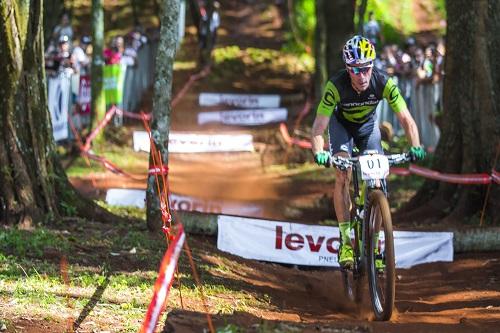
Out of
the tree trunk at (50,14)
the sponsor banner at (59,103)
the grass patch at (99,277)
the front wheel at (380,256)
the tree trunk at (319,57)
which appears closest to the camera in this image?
the grass patch at (99,277)

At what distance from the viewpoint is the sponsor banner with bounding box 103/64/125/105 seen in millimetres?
21562

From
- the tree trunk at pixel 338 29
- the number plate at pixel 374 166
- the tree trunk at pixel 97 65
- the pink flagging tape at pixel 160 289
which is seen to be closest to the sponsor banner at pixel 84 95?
the tree trunk at pixel 97 65

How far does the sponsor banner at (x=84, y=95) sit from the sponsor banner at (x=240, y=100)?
304 inches

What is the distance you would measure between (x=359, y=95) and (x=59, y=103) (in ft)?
34.9

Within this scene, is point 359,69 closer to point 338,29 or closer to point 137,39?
point 338,29

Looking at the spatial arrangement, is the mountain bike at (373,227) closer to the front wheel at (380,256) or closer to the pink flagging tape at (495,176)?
the front wheel at (380,256)

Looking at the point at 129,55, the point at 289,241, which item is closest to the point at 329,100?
the point at 289,241

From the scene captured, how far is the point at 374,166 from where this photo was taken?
7441 mm

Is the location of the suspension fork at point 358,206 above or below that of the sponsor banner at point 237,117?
above

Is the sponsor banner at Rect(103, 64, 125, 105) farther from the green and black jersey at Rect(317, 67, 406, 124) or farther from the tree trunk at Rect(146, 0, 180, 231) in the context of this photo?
the green and black jersey at Rect(317, 67, 406, 124)

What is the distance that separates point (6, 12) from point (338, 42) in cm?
1287

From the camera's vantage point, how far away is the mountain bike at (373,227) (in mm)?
7105

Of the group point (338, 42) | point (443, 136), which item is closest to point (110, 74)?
point (338, 42)

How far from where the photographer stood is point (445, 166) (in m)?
12.2
